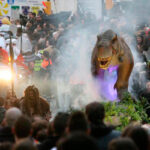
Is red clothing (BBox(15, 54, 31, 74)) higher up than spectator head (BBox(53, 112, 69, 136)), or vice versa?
spectator head (BBox(53, 112, 69, 136))

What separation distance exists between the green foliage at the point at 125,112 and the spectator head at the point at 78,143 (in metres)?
5.02

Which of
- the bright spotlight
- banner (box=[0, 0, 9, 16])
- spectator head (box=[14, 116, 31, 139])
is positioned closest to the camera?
spectator head (box=[14, 116, 31, 139])

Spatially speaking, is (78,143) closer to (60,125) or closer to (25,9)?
(60,125)

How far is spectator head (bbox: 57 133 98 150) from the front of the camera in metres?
4.35

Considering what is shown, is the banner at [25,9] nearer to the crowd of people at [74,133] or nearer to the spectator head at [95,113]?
the crowd of people at [74,133]

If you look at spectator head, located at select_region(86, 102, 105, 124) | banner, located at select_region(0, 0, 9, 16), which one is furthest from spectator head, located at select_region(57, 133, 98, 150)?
banner, located at select_region(0, 0, 9, 16)

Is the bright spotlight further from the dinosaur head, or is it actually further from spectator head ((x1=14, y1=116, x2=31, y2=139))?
spectator head ((x1=14, y1=116, x2=31, y2=139))

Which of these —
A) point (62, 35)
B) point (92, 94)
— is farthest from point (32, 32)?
point (92, 94)

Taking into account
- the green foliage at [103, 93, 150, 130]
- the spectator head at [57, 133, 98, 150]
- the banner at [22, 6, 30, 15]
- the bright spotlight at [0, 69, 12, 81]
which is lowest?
the green foliage at [103, 93, 150, 130]

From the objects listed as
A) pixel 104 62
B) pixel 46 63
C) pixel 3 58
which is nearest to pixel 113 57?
pixel 104 62

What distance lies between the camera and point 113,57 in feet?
35.9

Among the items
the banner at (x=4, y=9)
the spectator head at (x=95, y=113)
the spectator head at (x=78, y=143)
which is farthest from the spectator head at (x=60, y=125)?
the banner at (x=4, y=9)

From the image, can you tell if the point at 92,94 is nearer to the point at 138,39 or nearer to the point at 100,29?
the point at 138,39

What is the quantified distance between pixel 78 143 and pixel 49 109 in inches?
245
